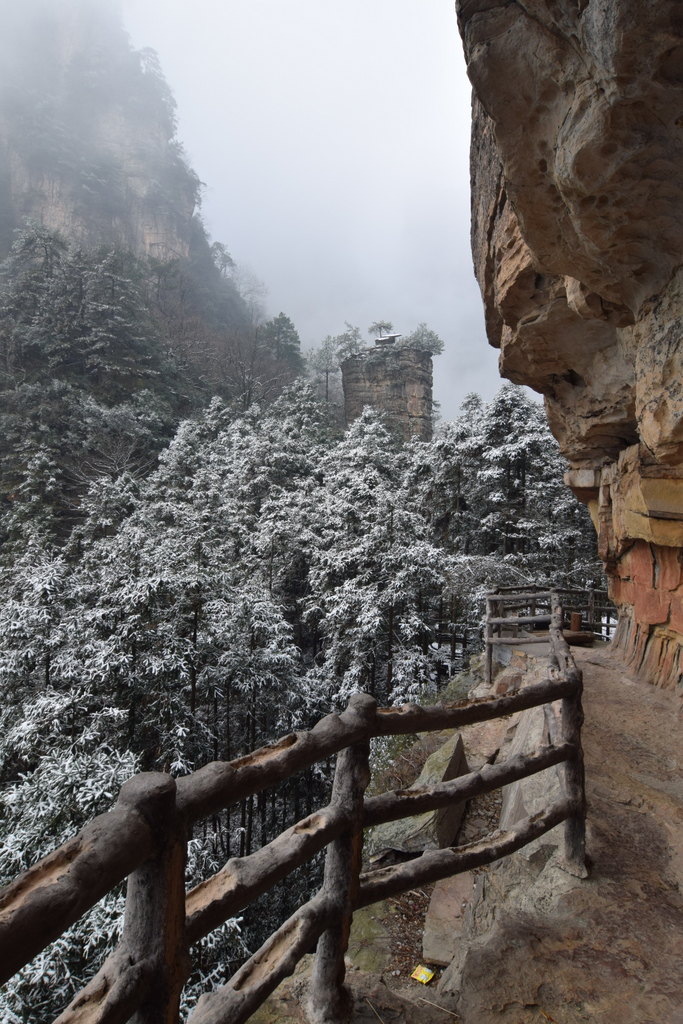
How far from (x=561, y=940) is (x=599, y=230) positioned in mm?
3887

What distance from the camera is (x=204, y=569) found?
10172mm

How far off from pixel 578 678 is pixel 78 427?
22009 millimetres

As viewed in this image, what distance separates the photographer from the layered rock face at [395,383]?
3388 cm

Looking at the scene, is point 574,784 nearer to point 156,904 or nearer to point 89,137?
point 156,904

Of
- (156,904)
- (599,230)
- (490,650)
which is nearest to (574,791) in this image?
(156,904)

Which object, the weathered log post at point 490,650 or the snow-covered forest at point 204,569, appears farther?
the weathered log post at point 490,650

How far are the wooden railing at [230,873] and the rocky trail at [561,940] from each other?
28 cm

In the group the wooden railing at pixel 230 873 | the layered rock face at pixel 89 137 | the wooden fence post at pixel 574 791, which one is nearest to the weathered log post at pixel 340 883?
the wooden railing at pixel 230 873

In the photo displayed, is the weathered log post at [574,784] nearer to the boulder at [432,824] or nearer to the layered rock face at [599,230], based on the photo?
the boulder at [432,824]

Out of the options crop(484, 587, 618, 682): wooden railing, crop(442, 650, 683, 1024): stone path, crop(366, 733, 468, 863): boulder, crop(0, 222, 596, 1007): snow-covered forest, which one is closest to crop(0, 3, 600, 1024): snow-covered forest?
crop(0, 222, 596, 1007): snow-covered forest

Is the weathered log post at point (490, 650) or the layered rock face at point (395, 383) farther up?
the layered rock face at point (395, 383)

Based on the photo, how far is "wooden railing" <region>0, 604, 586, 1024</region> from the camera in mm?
823

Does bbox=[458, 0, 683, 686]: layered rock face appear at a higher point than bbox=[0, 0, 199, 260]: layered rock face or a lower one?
lower

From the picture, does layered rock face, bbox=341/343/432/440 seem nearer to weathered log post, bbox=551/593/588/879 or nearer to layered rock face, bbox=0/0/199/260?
layered rock face, bbox=0/0/199/260
